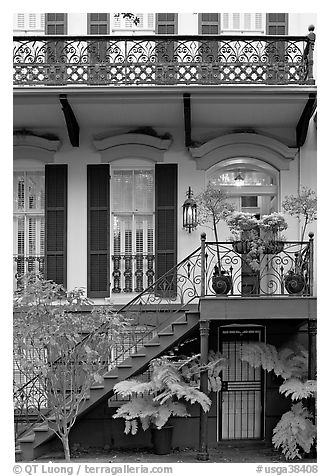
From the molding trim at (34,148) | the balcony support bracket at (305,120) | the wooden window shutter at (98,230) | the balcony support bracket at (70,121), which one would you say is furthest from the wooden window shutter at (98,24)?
the balcony support bracket at (305,120)

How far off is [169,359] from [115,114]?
4.29 metres

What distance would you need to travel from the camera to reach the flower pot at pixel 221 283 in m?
11.8

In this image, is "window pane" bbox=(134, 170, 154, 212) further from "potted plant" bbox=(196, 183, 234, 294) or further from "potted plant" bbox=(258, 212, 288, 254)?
"potted plant" bbox=(258, 212, 288, 254)

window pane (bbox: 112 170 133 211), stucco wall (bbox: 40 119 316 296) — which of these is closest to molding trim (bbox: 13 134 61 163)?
stucco wall (bbox: 40 119 316 296)

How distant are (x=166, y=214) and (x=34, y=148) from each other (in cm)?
260

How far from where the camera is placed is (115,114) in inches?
531

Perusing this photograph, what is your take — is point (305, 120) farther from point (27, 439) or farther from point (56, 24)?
point (27, 439)

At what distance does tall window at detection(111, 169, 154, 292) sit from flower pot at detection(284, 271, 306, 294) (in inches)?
107

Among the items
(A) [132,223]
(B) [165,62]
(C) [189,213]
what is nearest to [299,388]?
Result: (C) [189,213]

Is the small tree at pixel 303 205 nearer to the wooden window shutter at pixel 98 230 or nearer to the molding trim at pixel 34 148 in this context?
the wooden window shutter at pixel 98 230

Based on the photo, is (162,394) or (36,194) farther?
(36,194)

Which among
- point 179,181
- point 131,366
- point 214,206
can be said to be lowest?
point 131,366

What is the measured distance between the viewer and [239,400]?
1311cm
